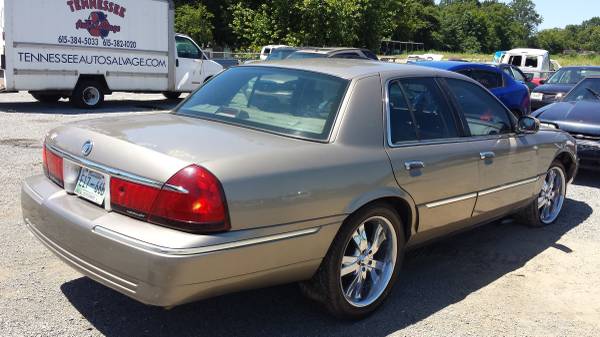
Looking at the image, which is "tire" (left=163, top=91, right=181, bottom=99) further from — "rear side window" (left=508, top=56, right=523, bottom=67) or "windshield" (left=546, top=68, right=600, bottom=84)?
"rear side window" (left=508, top=56, right=523, bottom=67)

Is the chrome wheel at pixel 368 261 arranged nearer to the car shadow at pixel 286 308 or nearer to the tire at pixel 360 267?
the tire at pixel 360 267

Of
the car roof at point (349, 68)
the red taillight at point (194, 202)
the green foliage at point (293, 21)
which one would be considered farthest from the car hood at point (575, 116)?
the green foliage at point (293, 21)

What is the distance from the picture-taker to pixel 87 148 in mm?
3305

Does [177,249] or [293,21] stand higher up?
[293,21]

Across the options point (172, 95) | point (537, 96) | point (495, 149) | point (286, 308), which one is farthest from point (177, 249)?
point (172, 95)

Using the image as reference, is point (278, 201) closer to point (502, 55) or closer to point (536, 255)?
point (536, 255)

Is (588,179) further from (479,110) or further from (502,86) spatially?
(479,110)

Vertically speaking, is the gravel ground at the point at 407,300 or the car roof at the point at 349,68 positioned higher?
the car roof at the point at 349,68

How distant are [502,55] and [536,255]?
21206mm

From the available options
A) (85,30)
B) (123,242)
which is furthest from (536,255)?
(85,30)

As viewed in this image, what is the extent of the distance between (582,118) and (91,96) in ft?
35.1

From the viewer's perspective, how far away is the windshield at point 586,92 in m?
9.02

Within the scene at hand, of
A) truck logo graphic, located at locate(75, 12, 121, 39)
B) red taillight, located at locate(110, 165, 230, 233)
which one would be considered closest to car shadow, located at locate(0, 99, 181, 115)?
truck logo graphic, located at locate(75, 12, 121, 39)

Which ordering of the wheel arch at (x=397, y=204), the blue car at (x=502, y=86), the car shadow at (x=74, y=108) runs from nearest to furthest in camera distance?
the wheel arch at (x=397, y=204), the blue car at (x=502, y=86), the car shadow at (x=74, y=108)
